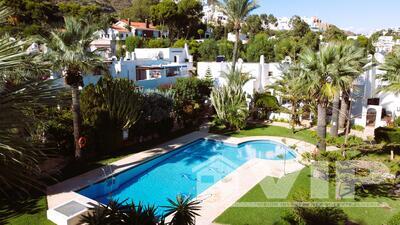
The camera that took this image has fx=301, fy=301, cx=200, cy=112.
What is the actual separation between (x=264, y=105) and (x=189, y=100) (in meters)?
6.34

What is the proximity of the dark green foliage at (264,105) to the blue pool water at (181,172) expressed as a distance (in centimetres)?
523

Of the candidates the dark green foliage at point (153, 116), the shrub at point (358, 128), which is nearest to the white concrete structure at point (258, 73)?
the shrub at point (358, 128)

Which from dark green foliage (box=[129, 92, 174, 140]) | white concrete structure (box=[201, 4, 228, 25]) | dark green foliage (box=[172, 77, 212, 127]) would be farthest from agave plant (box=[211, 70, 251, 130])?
white concrete structure (box=[201, 4, 228, 25])

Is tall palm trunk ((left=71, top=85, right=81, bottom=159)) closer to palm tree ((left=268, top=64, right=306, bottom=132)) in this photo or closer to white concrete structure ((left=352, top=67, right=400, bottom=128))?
palm tree ((left=268, top=64, right=306, bottom=132))

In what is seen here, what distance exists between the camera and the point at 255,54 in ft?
168

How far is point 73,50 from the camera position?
12.4 m

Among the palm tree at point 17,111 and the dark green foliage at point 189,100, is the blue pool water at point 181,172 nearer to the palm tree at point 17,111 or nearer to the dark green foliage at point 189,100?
the dark green foliage at point 189,100

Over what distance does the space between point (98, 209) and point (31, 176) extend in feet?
16.8

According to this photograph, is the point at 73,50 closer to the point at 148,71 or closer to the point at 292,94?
the point at 292,94

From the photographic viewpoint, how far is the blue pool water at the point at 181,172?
1295cm

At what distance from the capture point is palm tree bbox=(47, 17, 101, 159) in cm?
1223

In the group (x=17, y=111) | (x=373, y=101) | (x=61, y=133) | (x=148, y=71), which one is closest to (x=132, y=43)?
(x=148, y=71)

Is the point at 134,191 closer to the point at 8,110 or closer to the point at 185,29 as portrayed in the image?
the point at 8,110

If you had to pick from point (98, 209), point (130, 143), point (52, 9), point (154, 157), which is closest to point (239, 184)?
point (154, 157)
